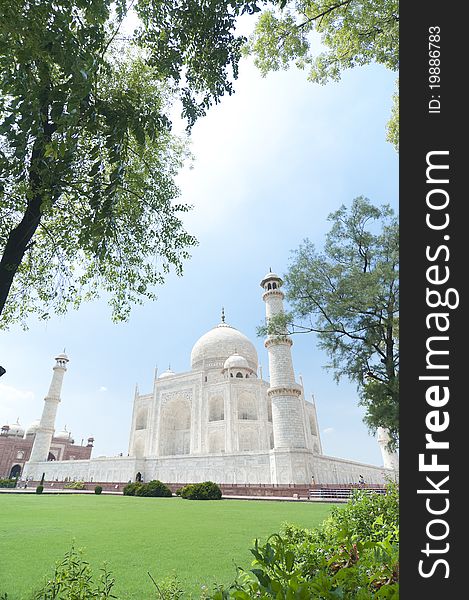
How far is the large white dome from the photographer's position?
4356 cm

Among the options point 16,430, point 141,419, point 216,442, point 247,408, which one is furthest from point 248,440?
point 16,430

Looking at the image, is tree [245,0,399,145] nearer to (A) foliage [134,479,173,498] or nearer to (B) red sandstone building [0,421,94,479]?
(A) foliage [134,479,173,498]

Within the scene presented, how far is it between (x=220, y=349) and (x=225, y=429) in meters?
11.1

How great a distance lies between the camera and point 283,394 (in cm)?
2820

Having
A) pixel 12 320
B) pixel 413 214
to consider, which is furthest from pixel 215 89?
pixel 12 320

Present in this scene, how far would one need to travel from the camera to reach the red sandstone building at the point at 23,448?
48.2 meters

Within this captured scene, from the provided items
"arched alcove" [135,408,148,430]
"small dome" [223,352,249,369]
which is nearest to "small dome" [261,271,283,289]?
→ "small dome" [223,352,249,369]

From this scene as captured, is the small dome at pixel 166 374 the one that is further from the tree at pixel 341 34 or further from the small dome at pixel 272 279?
the tree at pixel 341 34

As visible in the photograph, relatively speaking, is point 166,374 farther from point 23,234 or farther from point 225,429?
point 23,234

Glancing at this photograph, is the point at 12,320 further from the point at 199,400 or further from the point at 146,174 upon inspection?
the point at 199,400

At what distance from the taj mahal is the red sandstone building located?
37.0 ft

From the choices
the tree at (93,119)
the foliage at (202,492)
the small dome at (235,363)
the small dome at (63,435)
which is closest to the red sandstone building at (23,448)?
the small dome at (63,435)

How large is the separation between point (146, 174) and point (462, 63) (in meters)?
7.76

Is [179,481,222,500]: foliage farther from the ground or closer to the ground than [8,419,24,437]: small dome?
closer to the ground
